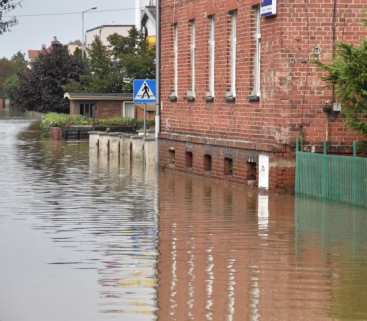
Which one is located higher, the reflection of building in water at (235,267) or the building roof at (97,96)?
the building roof at (97,96)

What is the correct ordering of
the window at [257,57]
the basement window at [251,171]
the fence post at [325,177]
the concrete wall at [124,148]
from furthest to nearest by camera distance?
the concrete wall at [124,148] → the basement window at [251,171] → the window at [257,57] → the fence post at [325,177]

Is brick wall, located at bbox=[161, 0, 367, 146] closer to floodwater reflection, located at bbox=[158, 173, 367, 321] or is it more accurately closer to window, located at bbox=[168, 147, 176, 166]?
floodwater reflection, located at bbox=[158, 173, 367, 321]

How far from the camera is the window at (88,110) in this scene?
8231 centimetres

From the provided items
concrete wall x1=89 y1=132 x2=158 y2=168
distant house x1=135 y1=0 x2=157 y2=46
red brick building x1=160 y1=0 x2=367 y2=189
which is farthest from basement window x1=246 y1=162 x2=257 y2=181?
distant house x1=135 y1=0 x2=157 y2=46

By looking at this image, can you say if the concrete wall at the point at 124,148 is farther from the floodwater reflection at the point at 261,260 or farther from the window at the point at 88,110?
the window at the point at 88,110

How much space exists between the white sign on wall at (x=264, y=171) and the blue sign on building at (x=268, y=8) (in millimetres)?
3042

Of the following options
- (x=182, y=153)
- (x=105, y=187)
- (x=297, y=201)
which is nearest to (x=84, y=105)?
(x=182, y=153)

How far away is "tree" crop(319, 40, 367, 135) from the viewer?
70.5 ft

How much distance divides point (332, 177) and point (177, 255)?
9.03 meters

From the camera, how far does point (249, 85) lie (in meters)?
30.5

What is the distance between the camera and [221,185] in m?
30.9

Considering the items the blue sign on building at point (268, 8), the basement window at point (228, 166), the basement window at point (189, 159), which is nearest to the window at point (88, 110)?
the basement window at point (189, 159)

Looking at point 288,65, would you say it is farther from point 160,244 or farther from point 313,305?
point 313,305

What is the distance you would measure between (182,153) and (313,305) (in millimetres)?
A: 23377
